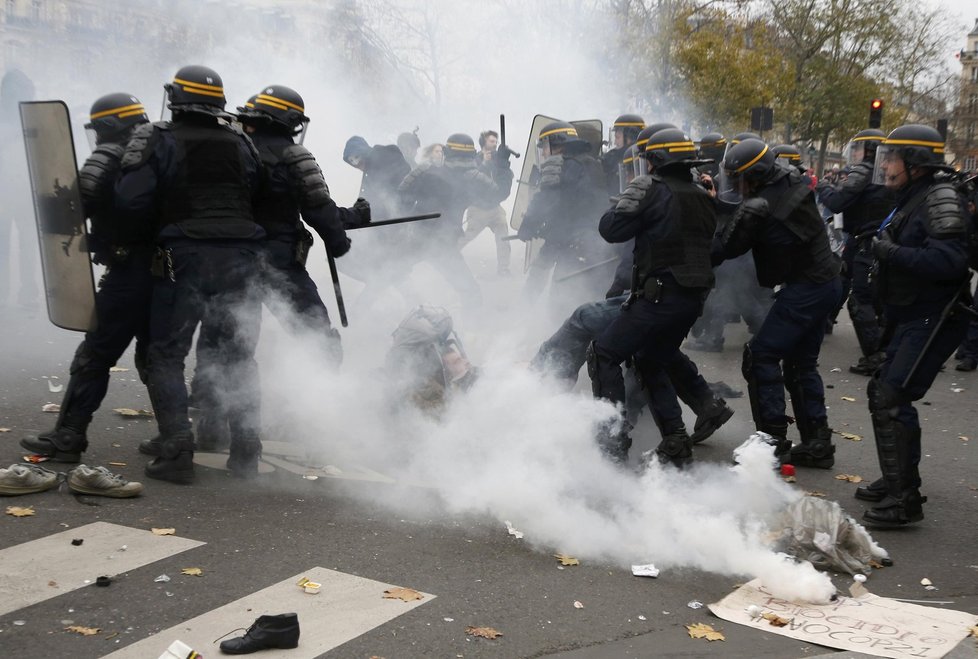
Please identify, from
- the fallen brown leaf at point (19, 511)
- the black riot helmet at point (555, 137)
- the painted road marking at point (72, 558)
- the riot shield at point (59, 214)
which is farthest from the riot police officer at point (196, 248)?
the black riot helmet at point (555, 137)

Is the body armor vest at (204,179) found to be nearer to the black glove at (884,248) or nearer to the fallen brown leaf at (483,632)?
the fallen brown leaf at (483,632)

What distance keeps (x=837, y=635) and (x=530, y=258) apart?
291 inches

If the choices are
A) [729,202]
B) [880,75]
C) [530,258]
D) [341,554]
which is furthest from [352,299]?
[880,75]

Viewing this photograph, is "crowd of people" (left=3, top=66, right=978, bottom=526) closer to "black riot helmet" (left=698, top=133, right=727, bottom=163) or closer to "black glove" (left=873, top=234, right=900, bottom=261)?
"black glove" (left=873, top=234, right=900, bottom=261)

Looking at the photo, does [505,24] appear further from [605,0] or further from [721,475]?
[721,475]

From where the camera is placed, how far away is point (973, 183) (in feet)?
16.6

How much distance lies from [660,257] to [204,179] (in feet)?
7.43

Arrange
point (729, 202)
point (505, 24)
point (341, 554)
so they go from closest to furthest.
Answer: point (341, 554), point (729, 202), point (505, 24)

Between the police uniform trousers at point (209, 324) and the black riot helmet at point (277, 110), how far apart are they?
0.68m

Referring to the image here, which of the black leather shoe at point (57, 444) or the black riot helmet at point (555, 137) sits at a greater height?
the black riot helmet at point (555, 137)

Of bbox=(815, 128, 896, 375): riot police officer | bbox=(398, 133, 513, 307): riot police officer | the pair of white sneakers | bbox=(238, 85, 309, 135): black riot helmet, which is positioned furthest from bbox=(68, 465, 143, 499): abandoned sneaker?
bbox=(815, 128, 896, 375): riot police officer

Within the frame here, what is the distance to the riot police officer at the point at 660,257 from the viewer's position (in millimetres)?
5469

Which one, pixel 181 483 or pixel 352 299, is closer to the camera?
pixel 181 483

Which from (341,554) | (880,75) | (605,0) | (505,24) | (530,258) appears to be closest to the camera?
(341,554)
